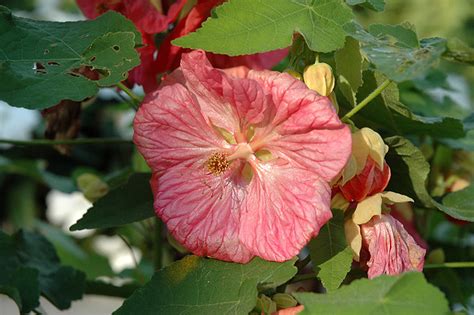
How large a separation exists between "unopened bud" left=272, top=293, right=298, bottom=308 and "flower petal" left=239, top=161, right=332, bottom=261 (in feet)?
0.11

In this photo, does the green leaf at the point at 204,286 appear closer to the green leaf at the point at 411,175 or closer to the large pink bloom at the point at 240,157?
the large pink bloom at the point at 240,157

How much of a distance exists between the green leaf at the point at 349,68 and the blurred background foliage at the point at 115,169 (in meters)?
0.10

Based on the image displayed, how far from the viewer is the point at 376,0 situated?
0.62m

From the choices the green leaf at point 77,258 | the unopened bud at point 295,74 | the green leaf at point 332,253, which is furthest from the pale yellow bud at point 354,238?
the green leaf at point 77,258

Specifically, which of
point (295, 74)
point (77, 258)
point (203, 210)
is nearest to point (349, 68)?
point (295, 74)

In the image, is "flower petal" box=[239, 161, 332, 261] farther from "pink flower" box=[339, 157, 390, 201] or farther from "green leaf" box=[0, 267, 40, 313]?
"green leaf" box=[0, 267, 40, 313]

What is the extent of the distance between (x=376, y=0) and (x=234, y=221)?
0.18m

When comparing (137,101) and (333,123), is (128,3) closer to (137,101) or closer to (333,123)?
(137,101)

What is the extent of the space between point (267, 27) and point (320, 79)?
54 millimetres

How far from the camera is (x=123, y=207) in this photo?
2.35ft

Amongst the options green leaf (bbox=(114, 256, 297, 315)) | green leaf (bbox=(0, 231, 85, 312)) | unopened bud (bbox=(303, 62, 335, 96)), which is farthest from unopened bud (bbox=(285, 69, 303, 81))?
green leaf (bbox=(0, 231, 85, 312))

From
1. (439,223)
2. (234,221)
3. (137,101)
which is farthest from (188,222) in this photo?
(439,223)

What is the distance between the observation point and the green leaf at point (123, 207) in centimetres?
69

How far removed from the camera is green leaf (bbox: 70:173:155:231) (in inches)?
27.3
